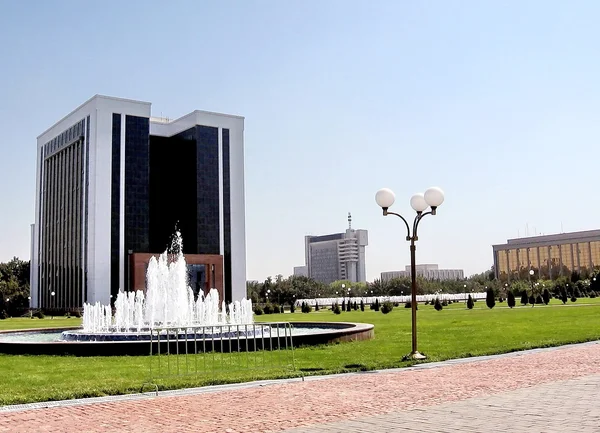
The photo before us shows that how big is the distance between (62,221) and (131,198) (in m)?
13.7

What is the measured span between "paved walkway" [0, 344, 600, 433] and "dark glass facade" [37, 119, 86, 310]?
68.8 metres

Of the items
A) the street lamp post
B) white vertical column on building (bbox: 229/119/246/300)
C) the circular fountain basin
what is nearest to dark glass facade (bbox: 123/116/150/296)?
white vertical column on building (bbox: 229/119/246/300)

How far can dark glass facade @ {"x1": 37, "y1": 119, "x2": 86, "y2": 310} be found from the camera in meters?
77.8

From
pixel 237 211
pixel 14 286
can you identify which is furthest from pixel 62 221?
pixel 237 211

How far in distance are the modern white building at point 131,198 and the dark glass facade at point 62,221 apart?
0.43ft

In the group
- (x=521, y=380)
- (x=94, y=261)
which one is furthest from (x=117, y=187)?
(x=521, y=380)

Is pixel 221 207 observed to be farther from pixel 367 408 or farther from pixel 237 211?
pixel 367 408

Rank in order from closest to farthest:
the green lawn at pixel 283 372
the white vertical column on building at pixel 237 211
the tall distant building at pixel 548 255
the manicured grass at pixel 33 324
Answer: the green lawn at pixel 283 372 < the manicured grass at pixel 33 324 < the white vertical column on building at pixel 237 211 < the tall distant building at pixel 548 255

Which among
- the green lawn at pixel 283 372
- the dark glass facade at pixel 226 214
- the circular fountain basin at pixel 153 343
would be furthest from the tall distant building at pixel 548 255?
the circular fountain basin at pixel 153 343

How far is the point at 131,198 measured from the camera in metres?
76.2

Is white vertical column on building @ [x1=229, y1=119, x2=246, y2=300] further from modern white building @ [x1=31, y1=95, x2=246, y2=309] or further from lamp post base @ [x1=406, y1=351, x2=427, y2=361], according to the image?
lamp post base @ [x1=406, y1=351, x2=427, y2=361]

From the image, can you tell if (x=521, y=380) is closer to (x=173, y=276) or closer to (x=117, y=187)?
(x=173, y=276)

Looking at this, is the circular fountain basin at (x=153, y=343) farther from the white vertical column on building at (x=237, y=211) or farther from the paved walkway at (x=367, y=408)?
the white vertical column on building at (x=237, y=211)

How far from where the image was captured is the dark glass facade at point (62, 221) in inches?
3063
